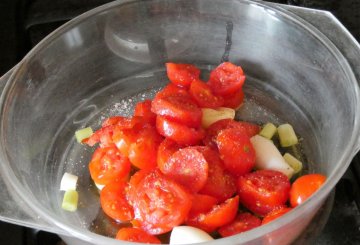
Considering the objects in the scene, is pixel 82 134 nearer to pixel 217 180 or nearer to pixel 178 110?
pixel 178 110

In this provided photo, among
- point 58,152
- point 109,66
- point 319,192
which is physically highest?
point 319,192

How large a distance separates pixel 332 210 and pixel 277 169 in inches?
5.3

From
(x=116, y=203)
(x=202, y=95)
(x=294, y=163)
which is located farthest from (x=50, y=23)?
(x=294, y=163)

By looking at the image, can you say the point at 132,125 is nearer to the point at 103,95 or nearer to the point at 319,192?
the point at 103,95

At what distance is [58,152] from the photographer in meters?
1.13

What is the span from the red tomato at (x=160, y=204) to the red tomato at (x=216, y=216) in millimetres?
31

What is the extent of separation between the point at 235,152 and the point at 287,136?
0.19 metres

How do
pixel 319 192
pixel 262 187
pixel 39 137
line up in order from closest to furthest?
1. pixel 319 192
2. pixel 262 187
3. pixel 39 137

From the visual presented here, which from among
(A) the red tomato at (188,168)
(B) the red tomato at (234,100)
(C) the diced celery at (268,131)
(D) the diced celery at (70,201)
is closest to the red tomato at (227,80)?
(B) the red tomato at (234,100)

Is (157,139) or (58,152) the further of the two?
(58,152)

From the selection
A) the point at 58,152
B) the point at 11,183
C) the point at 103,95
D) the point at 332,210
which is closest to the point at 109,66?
the point at 103,95

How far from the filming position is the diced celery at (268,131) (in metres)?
1.08

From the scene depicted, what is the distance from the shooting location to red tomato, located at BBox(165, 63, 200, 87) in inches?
44.9

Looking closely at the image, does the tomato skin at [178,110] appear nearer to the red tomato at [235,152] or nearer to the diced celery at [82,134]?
the red tomato at [235,152]
